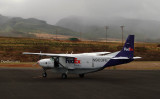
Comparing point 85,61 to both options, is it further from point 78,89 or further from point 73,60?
point 78,89

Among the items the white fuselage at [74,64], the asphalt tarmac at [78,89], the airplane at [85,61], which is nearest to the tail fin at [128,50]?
the airplane at [85,61]

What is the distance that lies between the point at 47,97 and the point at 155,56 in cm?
7646

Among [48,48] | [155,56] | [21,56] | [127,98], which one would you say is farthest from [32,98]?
[48,48]

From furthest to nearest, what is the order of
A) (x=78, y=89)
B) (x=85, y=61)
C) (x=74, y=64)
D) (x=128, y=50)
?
(x=74, y=64)
(x=85, y=61)
(x=128, y=50)
(x=78, y=89)

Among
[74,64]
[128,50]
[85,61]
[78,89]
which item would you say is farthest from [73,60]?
[78,89]

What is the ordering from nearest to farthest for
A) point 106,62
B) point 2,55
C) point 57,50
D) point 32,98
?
point 32,98 → point 106,62 → point 2,55 → point 57,50

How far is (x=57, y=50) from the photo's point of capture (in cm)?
9588

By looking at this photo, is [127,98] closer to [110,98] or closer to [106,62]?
[110,98]

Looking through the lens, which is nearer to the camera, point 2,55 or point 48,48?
point 2,55

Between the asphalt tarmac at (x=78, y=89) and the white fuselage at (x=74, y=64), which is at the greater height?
the white fuselage at (x=74, y=64)

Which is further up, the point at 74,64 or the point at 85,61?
the point at 85,61

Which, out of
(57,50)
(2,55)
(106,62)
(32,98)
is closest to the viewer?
(32,98)

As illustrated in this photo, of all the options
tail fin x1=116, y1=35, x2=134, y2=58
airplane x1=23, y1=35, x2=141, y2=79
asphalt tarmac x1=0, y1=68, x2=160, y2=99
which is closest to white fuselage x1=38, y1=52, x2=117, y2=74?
airplane x1=23, y1=35, x2=141, y2=79

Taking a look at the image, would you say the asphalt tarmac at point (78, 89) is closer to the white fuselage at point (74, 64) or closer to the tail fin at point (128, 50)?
the tail fin at point (128, 50)
